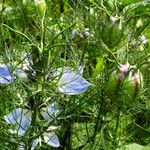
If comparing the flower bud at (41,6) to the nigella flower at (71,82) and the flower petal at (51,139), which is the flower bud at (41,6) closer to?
the nigella flower at (71,82)

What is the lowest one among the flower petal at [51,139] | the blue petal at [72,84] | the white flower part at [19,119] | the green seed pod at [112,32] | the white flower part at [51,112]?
the flower petal at [51,139]

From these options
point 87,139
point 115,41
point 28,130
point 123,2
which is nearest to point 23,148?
point 28,130

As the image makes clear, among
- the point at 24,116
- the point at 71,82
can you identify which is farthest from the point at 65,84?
the point at 24,116

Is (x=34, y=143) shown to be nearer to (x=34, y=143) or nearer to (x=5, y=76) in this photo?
(x=34, y=143)

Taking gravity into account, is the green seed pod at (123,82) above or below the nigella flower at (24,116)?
above

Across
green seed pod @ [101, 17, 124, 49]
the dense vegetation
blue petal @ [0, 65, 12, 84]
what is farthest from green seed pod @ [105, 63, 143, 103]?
blue petal @ [0, 65, 12, 84]

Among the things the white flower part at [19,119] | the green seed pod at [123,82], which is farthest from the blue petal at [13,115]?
the green seed pod at [123,82]
